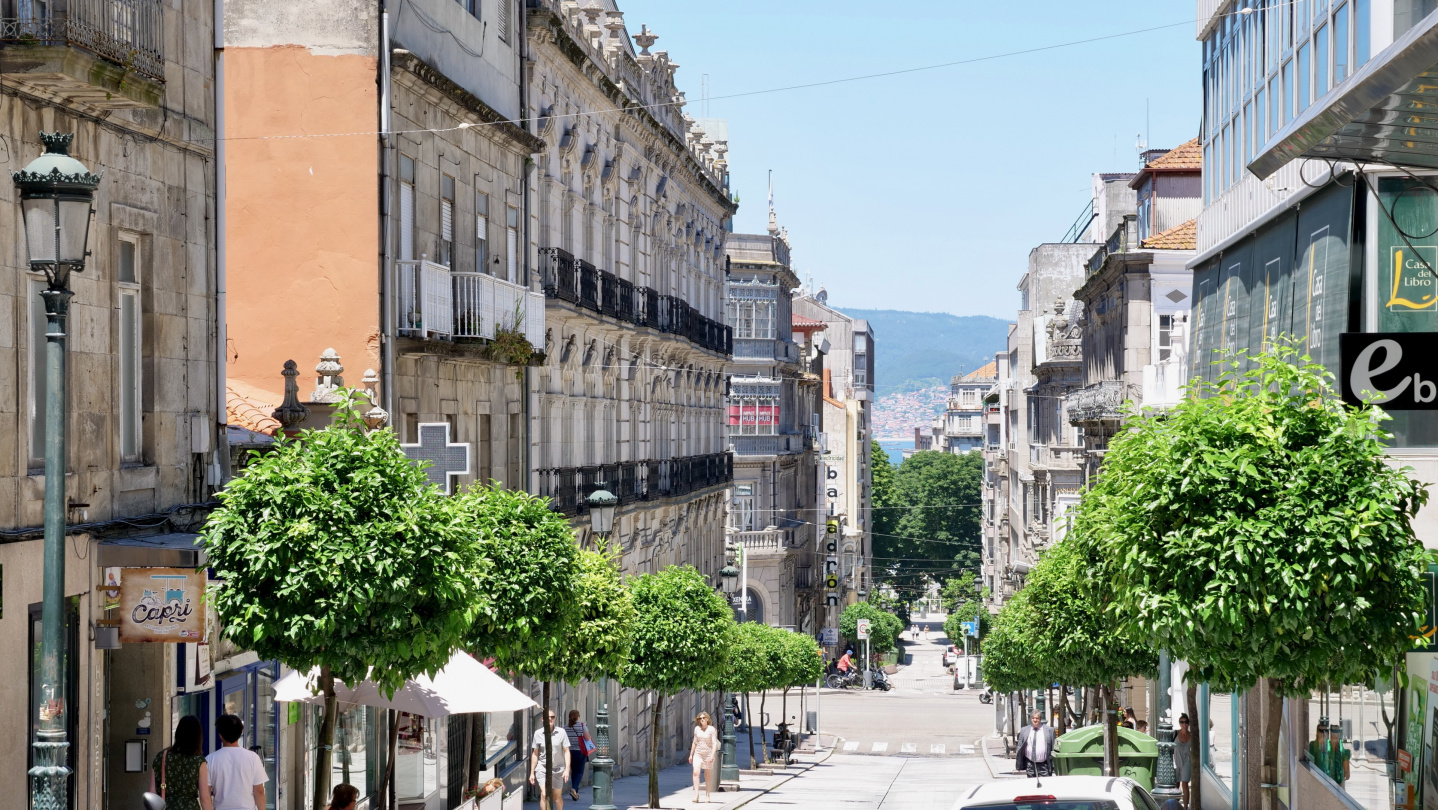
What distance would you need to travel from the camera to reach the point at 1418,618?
472 inches

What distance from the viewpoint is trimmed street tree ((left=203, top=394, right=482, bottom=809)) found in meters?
11.9

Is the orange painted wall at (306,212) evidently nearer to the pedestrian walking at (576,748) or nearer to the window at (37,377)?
the window at (37,377)

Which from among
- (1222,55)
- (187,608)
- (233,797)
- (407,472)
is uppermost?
(1222,55)

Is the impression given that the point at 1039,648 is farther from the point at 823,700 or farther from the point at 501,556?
the point at 823,700

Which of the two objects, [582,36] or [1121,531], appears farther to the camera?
[582,36]

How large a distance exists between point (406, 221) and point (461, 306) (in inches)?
63.5

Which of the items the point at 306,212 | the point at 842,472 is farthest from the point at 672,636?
the point at 842,472

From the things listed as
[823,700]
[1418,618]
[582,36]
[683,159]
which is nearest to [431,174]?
[582,36]

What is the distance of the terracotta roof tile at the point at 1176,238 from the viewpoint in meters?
40.1

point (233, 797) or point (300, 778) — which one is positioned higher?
point (233, 797)

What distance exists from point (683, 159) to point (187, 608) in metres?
30.9

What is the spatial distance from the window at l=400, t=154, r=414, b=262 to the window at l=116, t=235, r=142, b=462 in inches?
275

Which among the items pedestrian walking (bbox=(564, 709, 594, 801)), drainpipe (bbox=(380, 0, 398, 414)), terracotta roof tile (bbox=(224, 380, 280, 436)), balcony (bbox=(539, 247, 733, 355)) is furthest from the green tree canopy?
terracotta roof tile (bbox=(224, 380, 280, 436))

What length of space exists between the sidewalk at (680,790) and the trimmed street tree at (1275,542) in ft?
51.1
